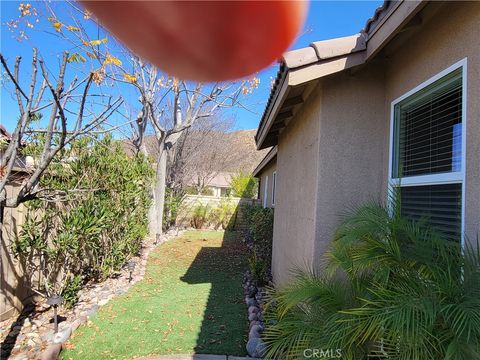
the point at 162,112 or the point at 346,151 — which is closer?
the point at 346,151

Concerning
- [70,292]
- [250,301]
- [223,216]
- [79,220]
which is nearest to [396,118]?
[250,301]

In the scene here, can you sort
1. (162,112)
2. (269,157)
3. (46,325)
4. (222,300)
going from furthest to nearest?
(162,112) < (269,157) < (222,300) < (46,325)

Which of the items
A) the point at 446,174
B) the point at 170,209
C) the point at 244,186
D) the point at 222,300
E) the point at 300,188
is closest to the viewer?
the point at 446,174

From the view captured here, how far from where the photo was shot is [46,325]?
15.7 feet

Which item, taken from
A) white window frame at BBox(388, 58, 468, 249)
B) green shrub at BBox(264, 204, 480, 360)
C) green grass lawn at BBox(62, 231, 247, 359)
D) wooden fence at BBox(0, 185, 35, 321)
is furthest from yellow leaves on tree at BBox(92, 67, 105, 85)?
green grass lawn at BBox(62, 231, 247, 359)

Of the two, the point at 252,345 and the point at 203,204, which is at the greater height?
the point at 203,204

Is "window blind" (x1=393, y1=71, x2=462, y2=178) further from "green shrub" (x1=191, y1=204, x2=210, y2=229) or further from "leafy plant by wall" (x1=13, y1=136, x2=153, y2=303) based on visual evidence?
"green shrub" (x1=191, y1=204, x2=210, y2=229)

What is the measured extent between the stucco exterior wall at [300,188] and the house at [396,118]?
36mm

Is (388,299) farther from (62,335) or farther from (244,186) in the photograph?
(244,186)

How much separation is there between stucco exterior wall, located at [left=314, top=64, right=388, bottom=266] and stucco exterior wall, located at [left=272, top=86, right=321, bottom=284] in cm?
15

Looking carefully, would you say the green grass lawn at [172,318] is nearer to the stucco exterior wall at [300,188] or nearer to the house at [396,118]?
the stucco exterior wall at [300,188]

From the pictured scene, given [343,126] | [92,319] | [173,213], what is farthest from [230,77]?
[173,213]

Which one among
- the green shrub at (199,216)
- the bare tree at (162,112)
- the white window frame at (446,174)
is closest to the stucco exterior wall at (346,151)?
the white window frame at (446,174)

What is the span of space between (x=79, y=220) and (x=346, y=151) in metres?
4.04
